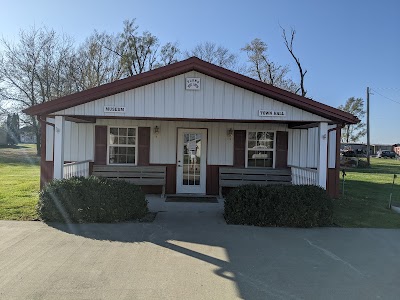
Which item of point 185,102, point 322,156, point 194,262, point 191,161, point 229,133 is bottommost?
point 194,262

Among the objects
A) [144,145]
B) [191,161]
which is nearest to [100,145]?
[144,145]

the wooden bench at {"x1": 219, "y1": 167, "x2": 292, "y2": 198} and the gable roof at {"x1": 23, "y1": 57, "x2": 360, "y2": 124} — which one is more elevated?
the gable roof at {"x1": 23, "y1": 57, "x2": 360, "y2": 124}

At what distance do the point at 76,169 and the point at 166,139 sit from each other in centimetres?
296

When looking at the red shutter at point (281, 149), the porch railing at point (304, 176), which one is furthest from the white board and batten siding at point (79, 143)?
the porch railing at point (304, 176)

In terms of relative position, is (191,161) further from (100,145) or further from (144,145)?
(100,145)

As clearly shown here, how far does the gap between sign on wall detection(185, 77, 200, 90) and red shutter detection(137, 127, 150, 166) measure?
3.51 metres

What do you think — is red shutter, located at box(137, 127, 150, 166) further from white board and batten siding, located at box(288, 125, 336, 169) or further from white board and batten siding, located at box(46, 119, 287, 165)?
white board and batten siding, located at box(288, 125, 336, 169)

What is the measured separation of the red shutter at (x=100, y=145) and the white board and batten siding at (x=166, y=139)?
0.12m

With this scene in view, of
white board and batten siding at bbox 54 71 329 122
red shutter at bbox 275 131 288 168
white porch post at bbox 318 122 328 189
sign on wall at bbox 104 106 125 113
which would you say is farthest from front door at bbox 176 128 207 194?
white porch post at bbox 318 122 328 189

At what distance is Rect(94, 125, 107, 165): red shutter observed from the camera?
11102 mm

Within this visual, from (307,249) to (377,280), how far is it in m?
1.35

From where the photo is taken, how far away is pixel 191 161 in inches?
446

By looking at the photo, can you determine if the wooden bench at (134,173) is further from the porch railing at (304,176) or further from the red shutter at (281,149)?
the porch railing at (304,176)

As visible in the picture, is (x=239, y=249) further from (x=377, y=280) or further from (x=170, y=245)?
(x=377, y=280)
